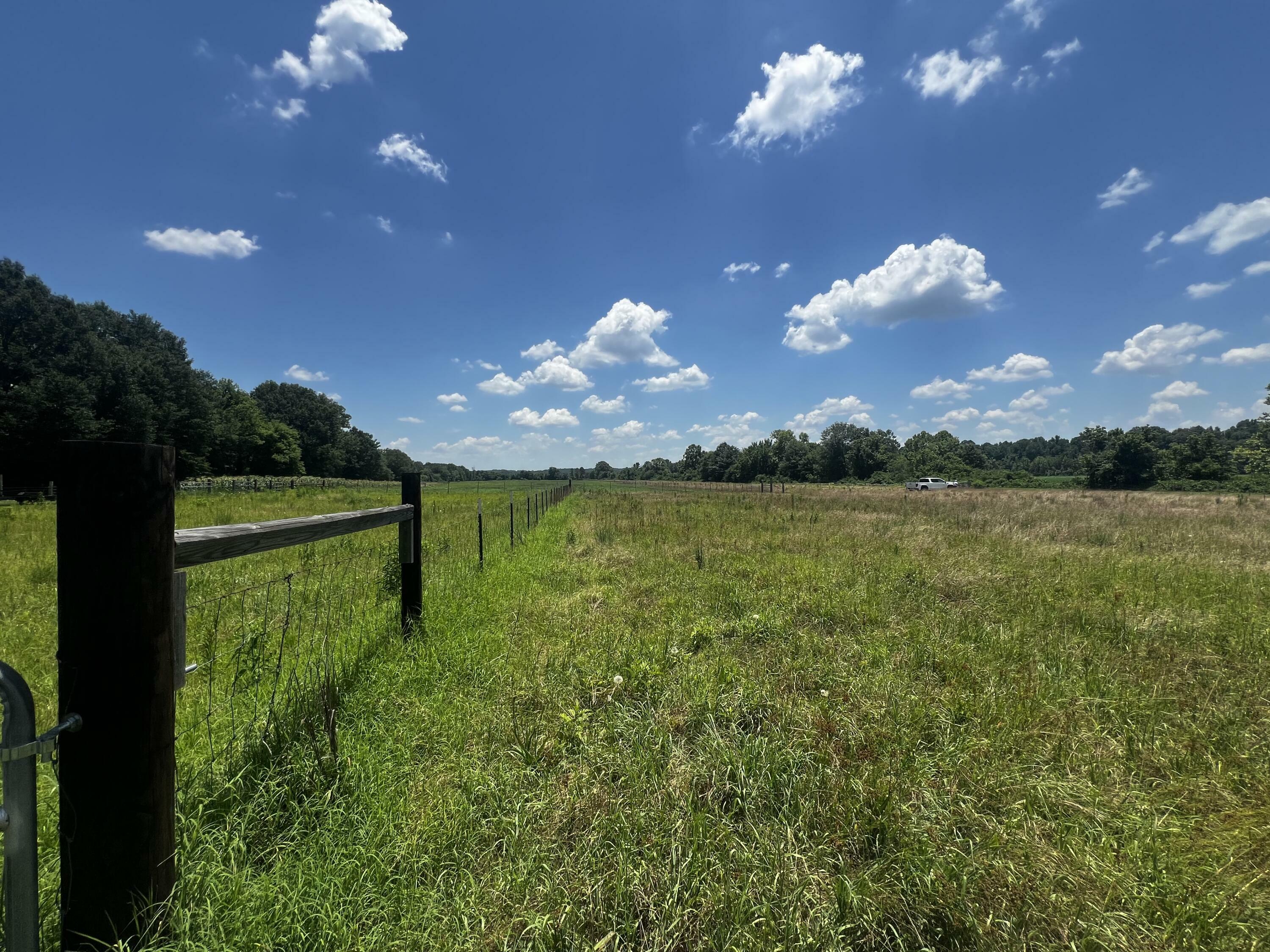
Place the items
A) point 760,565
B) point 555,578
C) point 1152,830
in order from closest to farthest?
1. point 1152,830
2. point 555,578
3. point 760,565

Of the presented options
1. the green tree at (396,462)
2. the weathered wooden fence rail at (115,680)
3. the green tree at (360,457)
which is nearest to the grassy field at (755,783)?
the weathered wooden fence rail at (115,680)

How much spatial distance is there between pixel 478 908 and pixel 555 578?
5.65 meters

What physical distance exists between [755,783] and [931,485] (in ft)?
185

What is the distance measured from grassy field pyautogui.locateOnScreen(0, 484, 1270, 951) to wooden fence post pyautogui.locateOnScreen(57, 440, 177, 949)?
319 millimetres

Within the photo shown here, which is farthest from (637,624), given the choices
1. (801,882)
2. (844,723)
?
(801,882)

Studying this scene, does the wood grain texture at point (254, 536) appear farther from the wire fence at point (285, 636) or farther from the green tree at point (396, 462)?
the green tree at point (396, 462)

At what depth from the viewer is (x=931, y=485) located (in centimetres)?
5012

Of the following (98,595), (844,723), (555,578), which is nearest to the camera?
(98,595)

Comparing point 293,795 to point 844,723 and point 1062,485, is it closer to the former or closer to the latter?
point 844,723

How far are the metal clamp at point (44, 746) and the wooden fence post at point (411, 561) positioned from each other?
2807mm

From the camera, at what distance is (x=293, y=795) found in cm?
239

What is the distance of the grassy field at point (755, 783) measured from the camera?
6.32 feet

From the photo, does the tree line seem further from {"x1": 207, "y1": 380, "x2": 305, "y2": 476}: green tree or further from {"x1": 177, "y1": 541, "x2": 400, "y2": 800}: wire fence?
{"x1": 207, "y1": 380, "x2": 305, "y2": 476}: green tree

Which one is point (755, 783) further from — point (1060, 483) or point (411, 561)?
point (1060, 483)
